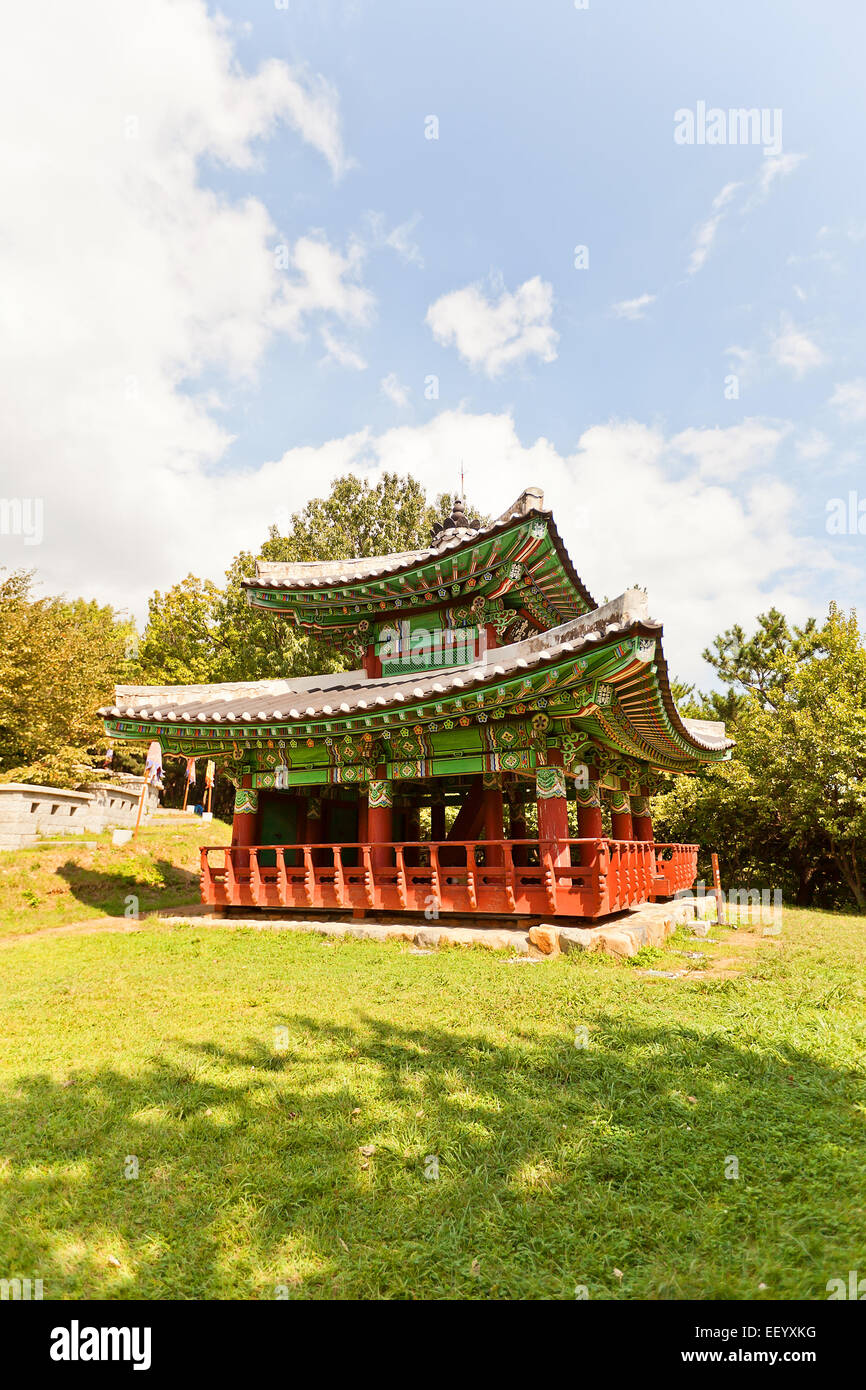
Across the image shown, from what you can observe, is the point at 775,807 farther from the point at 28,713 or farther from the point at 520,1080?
the point at 28,713

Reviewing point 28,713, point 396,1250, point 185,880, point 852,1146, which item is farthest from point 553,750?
point 28,713

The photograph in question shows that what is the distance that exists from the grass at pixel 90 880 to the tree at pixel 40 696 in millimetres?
4949

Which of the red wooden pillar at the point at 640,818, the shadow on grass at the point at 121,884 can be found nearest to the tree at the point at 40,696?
the shadow on grass at the point at 121,884

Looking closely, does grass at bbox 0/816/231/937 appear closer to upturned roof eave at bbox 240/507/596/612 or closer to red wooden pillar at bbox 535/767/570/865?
upturned roof eave at bbox 240/507/596/612

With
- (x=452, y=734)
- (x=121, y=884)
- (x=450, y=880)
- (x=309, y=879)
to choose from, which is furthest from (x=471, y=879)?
(x=121, y=884)

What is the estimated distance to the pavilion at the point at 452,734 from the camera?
1005cm

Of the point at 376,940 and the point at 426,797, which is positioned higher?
the point at 426,797

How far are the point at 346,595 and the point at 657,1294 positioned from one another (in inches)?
523

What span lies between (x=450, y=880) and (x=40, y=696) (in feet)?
58.4

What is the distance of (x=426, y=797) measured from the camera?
16.8 metres

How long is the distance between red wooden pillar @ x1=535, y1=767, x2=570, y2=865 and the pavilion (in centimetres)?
2

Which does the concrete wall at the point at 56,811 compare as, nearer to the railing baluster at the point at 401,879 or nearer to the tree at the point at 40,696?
the tree at the point at 40,696

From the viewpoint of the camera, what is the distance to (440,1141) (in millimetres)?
3994

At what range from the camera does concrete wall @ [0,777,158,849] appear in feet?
55.5
